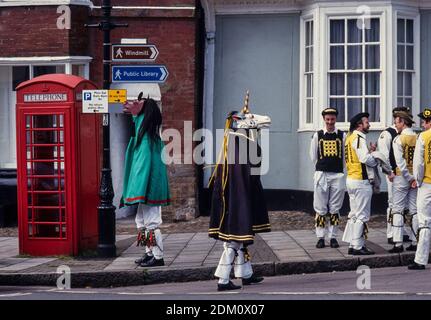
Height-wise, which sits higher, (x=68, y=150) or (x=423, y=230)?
(x=68, y=150)

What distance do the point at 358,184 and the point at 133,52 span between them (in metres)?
3.83

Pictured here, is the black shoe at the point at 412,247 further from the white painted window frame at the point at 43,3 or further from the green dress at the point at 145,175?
the white painted window frame at the point at 43,3

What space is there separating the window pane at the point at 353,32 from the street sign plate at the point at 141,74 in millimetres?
5428

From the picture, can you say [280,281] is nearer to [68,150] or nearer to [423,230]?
[423,230]

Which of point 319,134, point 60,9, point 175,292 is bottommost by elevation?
point 175,292

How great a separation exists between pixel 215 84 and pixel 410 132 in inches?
233

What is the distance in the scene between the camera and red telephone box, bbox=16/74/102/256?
47.2 feet

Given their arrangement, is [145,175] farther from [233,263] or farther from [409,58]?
[409,58]

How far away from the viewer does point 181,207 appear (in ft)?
62.5

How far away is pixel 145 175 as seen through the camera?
13.3 m

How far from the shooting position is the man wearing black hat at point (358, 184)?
45.4 feet

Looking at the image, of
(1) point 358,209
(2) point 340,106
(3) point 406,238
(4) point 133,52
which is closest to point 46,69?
(4) point 133,52
